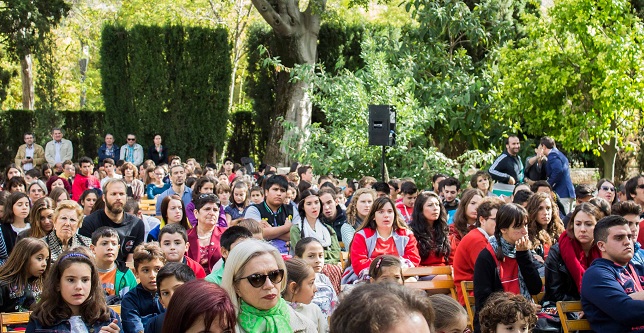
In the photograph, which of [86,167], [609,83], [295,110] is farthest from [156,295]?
[295,110]

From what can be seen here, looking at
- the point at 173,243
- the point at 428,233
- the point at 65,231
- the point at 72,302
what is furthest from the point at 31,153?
the point at 72,302

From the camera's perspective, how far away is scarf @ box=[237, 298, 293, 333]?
14.6 ft

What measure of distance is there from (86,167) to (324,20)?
13.6 meters

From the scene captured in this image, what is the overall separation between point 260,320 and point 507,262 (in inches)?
134

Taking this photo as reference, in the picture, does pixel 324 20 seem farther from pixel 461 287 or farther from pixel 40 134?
pixel 461 287

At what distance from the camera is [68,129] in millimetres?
30391

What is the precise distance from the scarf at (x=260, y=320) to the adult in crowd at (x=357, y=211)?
563 cm

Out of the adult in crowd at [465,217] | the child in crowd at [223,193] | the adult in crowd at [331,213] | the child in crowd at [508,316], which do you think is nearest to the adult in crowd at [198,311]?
the child in crowd at [508,316]

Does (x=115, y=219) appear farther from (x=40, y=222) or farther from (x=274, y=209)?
(x=274, y=209)

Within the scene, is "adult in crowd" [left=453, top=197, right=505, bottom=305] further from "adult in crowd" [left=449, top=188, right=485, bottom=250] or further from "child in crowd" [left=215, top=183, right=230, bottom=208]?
"child in crowd" [left=215, top=183, right=230, bottom=208]

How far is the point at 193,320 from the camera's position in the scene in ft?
12.9

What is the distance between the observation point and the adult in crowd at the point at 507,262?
7.24 m

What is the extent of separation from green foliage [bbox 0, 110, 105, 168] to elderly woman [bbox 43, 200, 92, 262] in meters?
21.6

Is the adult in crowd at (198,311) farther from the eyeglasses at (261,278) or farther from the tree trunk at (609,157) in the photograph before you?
the tree trunk at (609,157)
